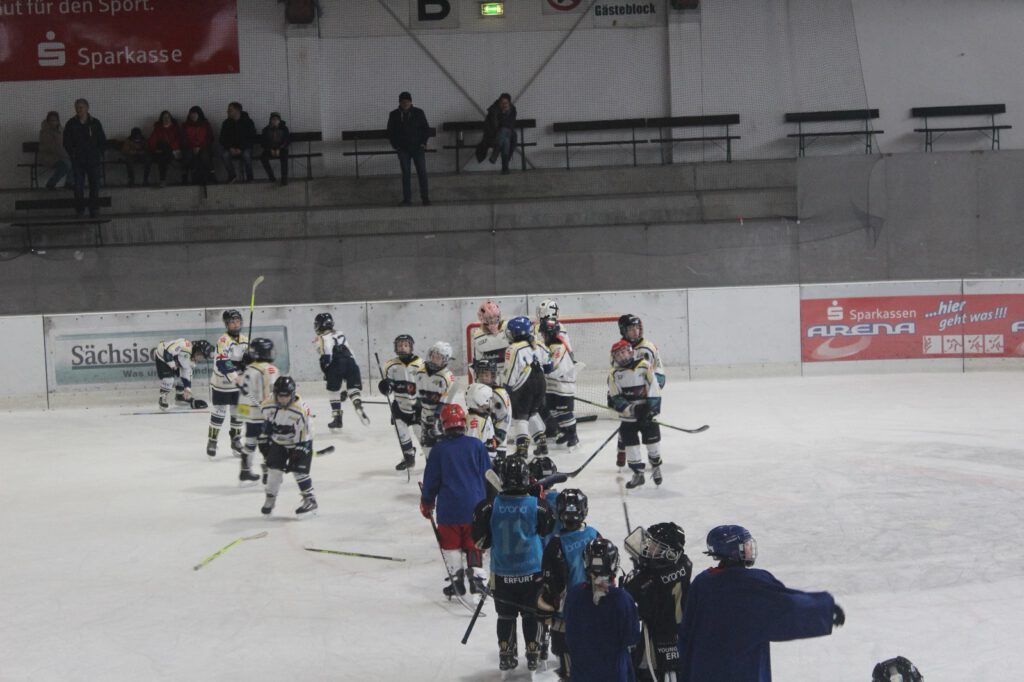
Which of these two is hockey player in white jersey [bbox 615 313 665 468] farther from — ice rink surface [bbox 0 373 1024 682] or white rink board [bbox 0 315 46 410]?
white rink board [bbox 0 315 46 410]

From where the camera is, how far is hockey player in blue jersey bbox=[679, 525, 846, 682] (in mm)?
4047

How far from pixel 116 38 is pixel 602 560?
19938 mm

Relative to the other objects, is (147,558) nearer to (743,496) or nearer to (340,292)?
(743,496)

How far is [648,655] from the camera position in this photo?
488cm

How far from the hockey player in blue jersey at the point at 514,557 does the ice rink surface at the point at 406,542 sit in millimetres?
241

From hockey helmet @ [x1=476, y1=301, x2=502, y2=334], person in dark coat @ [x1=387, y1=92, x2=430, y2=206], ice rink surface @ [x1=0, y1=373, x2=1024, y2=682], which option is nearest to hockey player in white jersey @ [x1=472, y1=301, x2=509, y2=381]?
hockey helmet @ [x1=476, y1=301, x2=502, y2=334]

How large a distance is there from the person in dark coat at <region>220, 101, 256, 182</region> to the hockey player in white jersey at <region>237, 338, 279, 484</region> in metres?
10.3

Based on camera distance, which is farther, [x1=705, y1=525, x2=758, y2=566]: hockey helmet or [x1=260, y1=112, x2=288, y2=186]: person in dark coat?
[x1=260, y1=112, x2=288, y2=186]: person in dark coat

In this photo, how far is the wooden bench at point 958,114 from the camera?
21188 mm

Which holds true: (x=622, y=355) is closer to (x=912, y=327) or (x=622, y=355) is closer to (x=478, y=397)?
(x=478, y=397)

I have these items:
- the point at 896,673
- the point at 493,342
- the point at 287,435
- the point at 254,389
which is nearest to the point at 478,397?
the point at 287,435

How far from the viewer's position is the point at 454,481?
A: 23.5 ft

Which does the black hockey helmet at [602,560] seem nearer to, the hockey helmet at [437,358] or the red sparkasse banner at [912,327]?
the hockey helmet at [437,358]

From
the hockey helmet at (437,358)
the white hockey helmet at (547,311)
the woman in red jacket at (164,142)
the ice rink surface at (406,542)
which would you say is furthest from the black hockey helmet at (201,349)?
the hockey helmet at (437,358)
